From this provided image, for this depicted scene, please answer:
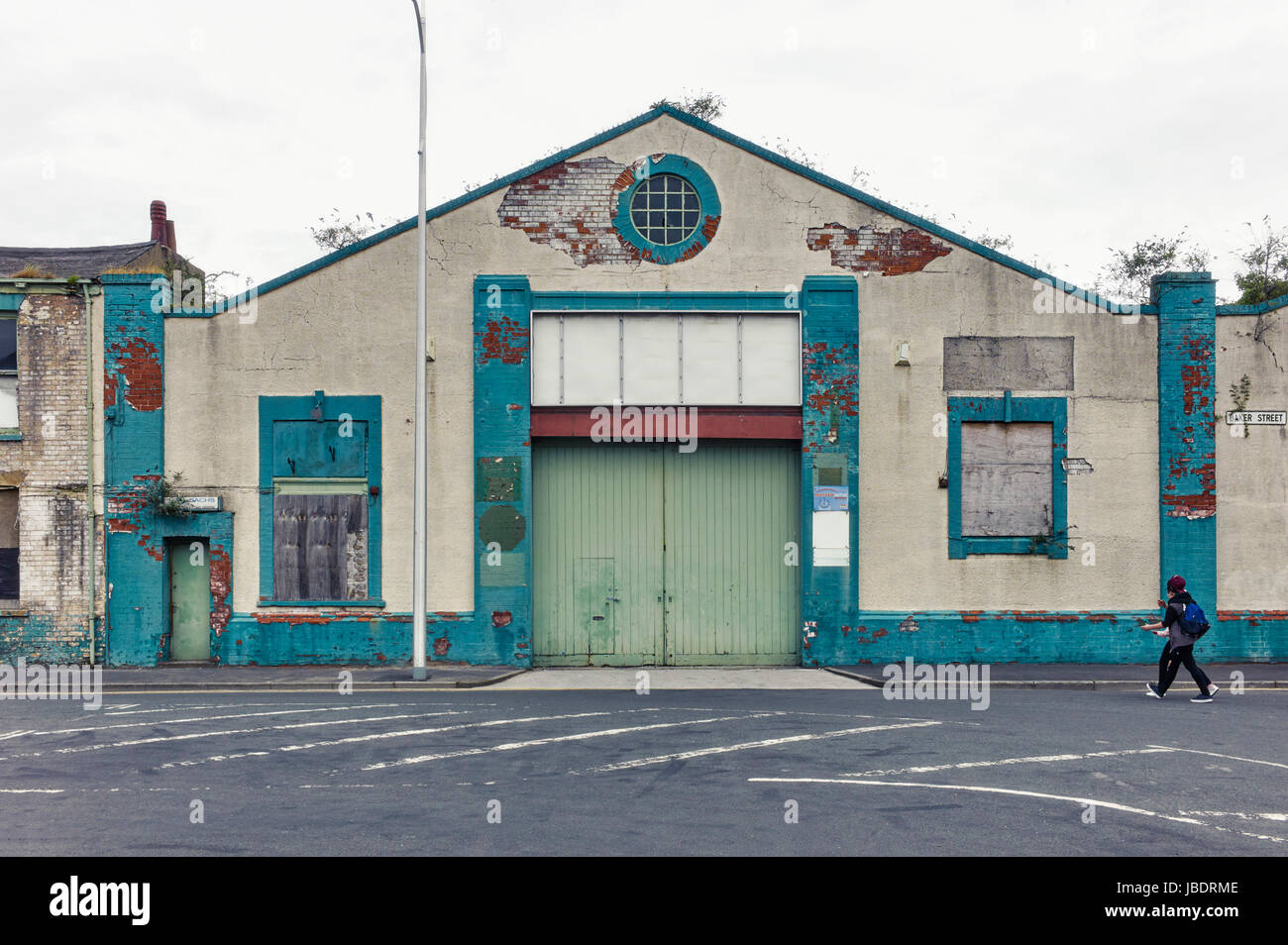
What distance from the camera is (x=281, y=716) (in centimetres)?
1235

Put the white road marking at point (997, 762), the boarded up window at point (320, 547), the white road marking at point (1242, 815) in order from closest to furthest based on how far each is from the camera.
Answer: the white road marking at point (1242, 815), the white road marking at point (997, 762), the boarded up window at point (320, 547)

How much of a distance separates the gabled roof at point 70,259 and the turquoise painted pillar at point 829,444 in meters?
12.4

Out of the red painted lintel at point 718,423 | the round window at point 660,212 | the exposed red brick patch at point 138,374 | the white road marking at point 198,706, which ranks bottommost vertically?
the white road marking at point 198,706

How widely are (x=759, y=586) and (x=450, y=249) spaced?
7.52 m

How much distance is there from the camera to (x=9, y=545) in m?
17.9

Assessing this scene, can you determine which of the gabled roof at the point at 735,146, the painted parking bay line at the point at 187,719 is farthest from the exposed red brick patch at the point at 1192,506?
the painted parking bay line at the point at 187,719

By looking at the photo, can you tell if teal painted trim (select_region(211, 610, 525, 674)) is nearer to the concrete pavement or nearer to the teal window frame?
the concrete pavement

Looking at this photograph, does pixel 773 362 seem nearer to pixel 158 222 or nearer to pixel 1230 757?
pixel 1230 757

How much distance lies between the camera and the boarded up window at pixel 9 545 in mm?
17797

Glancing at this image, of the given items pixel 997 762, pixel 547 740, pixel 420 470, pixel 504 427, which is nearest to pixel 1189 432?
pixel 997 762

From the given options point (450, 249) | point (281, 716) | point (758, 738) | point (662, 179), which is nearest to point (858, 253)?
point (662, 179)

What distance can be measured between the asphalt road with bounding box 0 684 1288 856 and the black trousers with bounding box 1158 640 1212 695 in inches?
15.4

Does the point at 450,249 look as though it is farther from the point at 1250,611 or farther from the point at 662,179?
the point at 1250,611

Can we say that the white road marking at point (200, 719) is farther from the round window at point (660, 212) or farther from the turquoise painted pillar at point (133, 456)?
the round window at point (660, 212)
